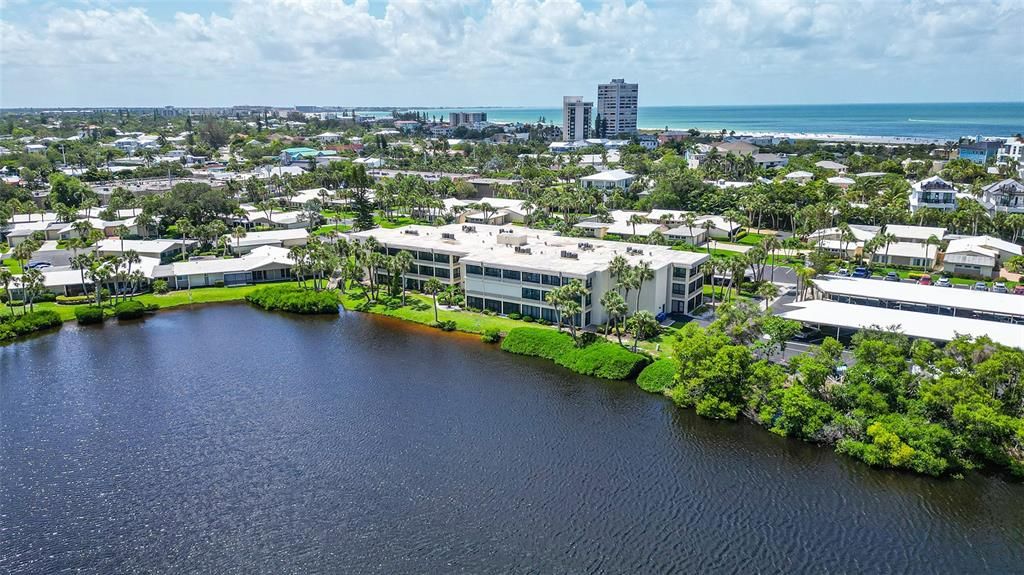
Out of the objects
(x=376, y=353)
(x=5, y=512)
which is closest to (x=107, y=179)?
(x=376, y=353)

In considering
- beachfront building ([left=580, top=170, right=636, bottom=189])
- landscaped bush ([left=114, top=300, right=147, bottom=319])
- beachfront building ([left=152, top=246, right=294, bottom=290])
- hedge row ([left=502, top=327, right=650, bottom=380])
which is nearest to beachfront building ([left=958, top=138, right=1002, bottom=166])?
beachfront building ([left=580, top=170, right=636, bottom=189])

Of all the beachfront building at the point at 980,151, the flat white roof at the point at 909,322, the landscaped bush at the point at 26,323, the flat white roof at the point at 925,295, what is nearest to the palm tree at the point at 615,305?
the flat white roof at the point at 909,322

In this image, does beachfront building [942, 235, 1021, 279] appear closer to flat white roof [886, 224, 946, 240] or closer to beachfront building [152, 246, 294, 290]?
flat white roof [886, 224, 946, 240]

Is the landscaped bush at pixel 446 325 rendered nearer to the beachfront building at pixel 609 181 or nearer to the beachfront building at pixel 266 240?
the beachfront building at pixel 266 240

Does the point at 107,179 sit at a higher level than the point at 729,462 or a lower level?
higher

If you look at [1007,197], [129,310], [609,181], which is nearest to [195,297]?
[129,310]

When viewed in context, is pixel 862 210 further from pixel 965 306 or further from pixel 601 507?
pixel 601 507
